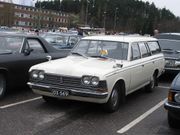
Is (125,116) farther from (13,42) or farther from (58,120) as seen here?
(13,42)

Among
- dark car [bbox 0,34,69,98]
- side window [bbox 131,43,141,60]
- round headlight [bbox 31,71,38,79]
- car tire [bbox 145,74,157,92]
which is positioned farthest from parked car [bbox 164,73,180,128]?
car tire [bbox 145,74,157,92]

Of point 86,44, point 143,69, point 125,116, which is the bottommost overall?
point 125,116

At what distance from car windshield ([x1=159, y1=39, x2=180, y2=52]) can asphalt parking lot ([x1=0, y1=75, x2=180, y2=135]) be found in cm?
504

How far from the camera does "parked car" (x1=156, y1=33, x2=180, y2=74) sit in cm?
1288

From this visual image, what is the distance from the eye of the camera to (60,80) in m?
7.44

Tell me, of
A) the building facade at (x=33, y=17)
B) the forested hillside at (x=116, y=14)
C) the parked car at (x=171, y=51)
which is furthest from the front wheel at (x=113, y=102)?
the forested hillside at (x=116, y=14)

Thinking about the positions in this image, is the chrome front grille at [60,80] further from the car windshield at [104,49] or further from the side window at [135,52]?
the side window at [135,52]

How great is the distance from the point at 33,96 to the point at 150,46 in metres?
3.58

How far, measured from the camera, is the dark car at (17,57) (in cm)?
847

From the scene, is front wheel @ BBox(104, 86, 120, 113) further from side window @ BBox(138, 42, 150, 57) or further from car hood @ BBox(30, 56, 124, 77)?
side window @ BBox(138, 42, 150, 57)

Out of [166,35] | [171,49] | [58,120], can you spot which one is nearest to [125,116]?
[58,120]

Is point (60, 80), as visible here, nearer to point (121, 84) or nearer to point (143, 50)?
point (121, 84)

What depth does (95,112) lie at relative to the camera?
7.77 m

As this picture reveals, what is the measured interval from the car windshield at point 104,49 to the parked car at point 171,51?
4.59 meters
